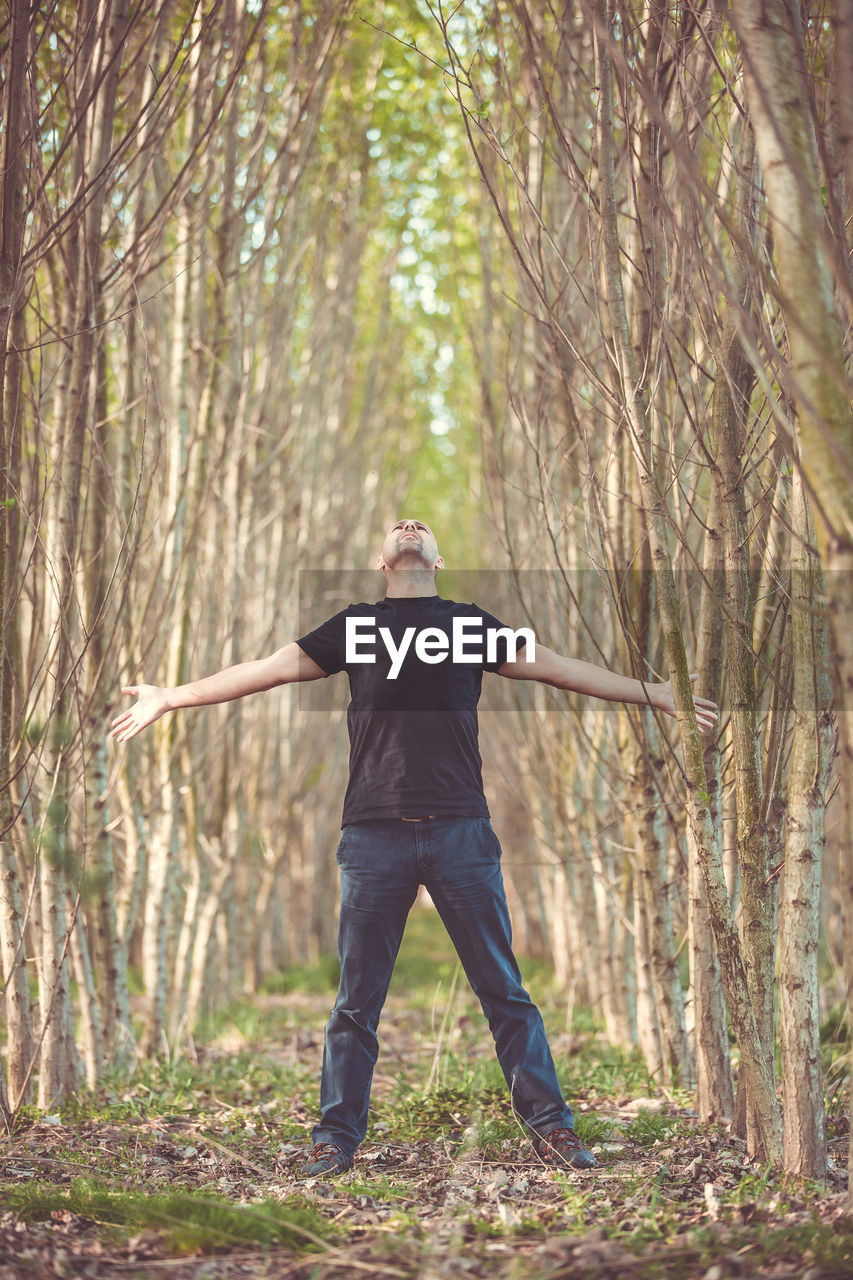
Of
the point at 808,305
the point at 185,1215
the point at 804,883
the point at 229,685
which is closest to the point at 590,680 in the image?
the point at 804,883

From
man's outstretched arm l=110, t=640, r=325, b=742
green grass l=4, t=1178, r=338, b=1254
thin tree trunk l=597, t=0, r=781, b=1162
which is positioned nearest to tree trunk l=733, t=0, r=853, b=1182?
thin tree trunk l=597, t=0, r=781, b=1162

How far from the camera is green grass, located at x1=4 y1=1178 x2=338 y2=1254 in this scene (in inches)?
91.1

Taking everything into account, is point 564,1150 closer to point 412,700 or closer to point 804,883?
point 804,883

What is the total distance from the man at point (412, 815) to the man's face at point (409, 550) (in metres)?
0.17

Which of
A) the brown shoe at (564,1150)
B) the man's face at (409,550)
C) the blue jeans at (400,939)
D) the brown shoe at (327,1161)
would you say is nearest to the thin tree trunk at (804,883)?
the brown shoe at (564,1150)

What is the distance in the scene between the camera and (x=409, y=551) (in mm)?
3271

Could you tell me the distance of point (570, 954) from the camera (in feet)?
24.0

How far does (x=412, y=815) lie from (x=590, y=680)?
0.68m

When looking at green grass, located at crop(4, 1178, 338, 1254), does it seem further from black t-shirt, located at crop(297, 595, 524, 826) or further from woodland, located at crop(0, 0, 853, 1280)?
black t-shirt, located at crop(297, 595, 524, 826)

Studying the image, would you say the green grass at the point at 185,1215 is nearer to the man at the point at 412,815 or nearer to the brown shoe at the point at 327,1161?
Result: the brown shoe at the point at 327,1161

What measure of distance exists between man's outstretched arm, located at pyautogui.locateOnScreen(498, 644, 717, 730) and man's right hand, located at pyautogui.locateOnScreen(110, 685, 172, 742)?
106cm

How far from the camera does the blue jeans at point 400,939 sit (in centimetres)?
304

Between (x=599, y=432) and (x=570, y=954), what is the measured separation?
409cm

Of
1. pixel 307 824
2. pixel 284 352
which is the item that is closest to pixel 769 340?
pixel 284 352
